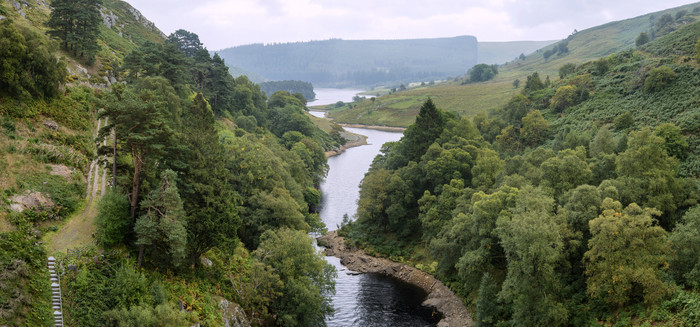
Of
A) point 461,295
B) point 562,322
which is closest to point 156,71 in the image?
point 461,295

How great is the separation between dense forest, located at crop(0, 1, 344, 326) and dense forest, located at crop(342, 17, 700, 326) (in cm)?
1766

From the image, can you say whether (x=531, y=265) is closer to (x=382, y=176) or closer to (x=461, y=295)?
(x=461, y=295)

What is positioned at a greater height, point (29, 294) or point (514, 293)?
point (29, 294)

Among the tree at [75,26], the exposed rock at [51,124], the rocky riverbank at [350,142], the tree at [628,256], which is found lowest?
the rocky riverbank at [350,142]

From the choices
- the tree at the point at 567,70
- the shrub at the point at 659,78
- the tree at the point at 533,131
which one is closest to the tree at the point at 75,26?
the tree at the point at 533,131

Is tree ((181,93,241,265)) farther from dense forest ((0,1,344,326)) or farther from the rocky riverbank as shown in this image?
the rocky riverbank

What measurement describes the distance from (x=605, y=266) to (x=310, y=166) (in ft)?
226

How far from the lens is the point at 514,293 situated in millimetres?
36375

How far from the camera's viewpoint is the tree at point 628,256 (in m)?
30.4

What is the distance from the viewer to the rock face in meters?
47.3

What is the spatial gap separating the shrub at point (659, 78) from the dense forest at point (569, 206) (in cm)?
19

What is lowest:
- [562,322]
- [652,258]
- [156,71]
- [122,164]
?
[562,322]

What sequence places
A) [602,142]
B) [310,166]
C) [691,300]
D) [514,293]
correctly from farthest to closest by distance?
[310,166], [602,142], [514,293], [691,300]

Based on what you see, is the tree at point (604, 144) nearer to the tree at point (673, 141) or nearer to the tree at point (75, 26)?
the tree at point (673, 141)
